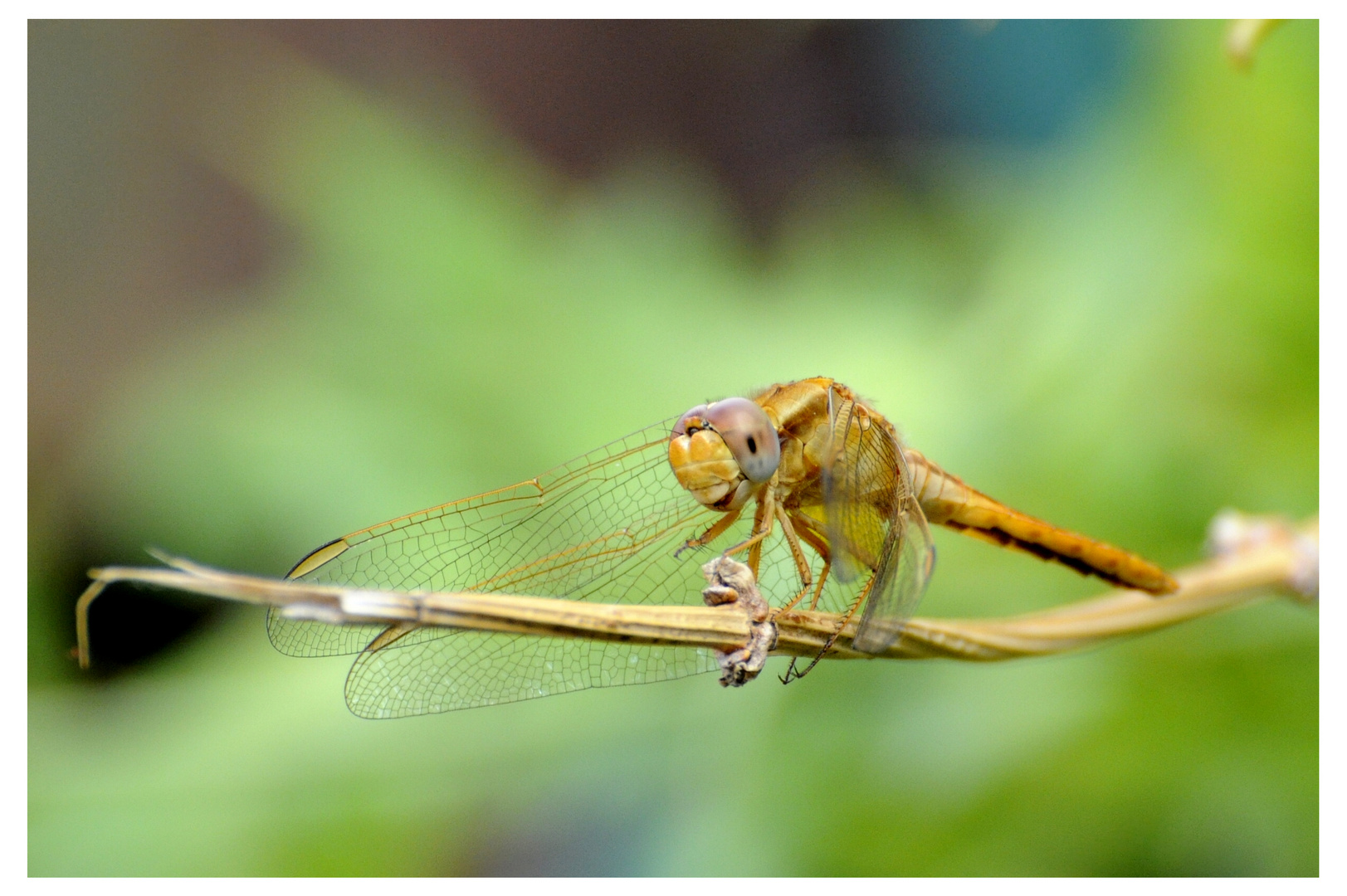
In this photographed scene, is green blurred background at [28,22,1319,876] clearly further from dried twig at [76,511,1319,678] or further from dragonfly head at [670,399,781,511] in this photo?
dragonfly head at [670,399,781,511]

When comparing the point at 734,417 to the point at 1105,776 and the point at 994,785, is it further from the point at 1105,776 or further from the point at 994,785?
the point at 1105,776

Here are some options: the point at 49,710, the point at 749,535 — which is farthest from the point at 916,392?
the point at 49,710

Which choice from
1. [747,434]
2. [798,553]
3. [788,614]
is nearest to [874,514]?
[798,553]

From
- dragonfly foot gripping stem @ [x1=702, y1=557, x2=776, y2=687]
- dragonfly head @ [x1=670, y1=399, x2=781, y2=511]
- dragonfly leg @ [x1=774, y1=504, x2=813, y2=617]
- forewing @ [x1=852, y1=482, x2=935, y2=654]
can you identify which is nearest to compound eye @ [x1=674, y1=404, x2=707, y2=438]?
dragonfly head @ [x1=670, y1=399, x2=781, y2=511]

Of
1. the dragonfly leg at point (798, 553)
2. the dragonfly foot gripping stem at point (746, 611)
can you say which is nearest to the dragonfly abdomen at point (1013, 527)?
the dragonfly leg at point (798, 553)

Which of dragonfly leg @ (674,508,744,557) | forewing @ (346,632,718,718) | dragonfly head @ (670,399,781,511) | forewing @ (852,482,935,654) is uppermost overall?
dragonfly head @ (670,399,781,511)

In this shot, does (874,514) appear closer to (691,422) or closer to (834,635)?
(691,422)
